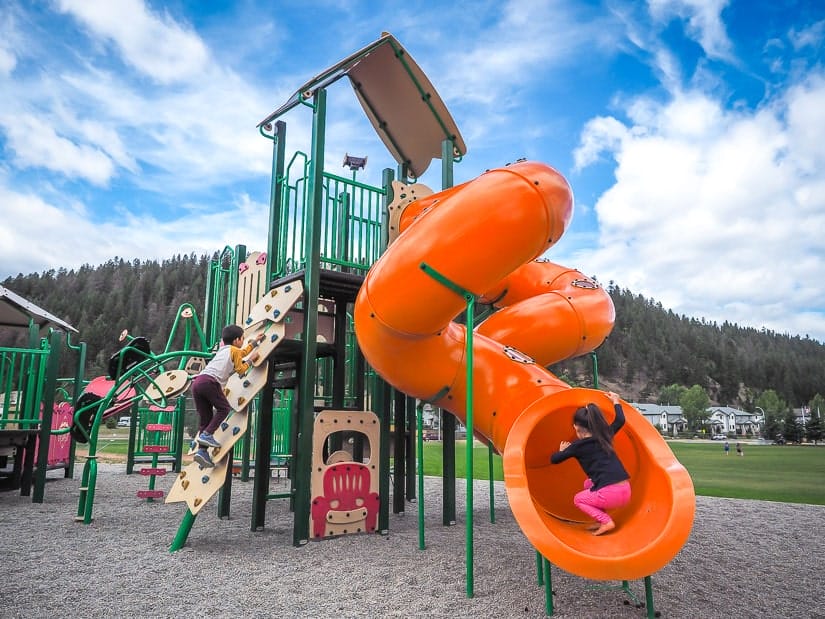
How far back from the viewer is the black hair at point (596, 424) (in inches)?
147

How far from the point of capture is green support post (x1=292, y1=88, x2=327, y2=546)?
5.83 metres

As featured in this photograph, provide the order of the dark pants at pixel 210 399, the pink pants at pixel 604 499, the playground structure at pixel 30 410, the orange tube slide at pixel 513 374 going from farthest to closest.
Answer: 1. the playground structure at pixel 30 410
2. the dark pants at pixel 210 399
3. the pink pants at pixel 604 499
4. the orange tube slide at pixel 513 374

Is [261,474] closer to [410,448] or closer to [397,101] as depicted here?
[410,448]

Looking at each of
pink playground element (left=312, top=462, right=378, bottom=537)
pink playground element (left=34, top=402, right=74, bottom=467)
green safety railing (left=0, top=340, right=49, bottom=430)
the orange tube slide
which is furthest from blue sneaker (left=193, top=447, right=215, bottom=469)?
pink playground element (left=34, top=402, right=74, bottom=467)

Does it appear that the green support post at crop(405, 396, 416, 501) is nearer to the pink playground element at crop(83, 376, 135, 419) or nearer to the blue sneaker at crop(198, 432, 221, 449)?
the blue sneaker at crop(198, 432, 221, 449)

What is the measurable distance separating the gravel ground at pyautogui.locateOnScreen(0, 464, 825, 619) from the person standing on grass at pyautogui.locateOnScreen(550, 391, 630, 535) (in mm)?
755

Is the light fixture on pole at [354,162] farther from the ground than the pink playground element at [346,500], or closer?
farther from the ground

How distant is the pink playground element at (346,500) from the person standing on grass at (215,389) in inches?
51.9

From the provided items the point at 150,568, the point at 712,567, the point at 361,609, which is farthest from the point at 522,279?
the point at 150,568

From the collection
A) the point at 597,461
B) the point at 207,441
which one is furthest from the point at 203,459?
the point at 597,461

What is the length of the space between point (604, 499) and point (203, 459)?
12.7 ft

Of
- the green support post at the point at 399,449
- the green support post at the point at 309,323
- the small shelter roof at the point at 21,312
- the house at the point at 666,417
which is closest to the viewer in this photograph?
the green support post at the point at 309,323

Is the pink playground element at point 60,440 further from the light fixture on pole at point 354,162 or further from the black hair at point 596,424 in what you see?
the black hair at point 596,424

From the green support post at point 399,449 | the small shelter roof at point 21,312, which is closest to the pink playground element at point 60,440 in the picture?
the small shelter roof at point 21,312
